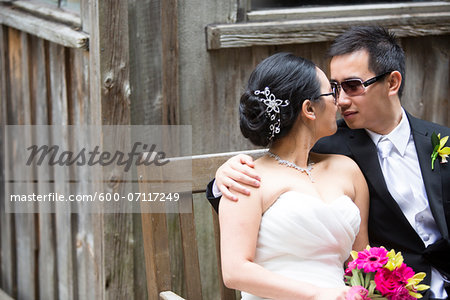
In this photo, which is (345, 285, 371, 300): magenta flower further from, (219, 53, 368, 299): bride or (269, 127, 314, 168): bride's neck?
(269, 127, 314, 168): bride's neck

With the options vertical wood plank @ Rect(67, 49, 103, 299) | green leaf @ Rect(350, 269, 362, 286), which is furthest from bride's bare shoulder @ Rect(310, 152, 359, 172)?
vertical wood plank @ Rect(67, 49, 103, 299)

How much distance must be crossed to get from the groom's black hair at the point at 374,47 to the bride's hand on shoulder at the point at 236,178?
69 centimetres

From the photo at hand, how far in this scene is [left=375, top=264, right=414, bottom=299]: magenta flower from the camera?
2365 mm

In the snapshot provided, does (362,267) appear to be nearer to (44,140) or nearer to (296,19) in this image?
(296,19)

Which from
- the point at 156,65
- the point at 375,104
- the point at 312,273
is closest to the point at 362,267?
the point at 312,273

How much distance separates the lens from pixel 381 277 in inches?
93.4

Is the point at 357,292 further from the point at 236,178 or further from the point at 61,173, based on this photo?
the point at 61,173

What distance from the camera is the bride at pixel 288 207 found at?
2.46 m

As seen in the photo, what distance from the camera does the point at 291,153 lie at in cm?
269

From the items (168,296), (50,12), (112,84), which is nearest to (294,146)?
(168,296)

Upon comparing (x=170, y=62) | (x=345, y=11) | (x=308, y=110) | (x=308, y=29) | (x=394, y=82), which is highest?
(x=345, y=11)

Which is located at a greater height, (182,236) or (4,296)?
(182,236)

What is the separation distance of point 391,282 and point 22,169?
2756mm

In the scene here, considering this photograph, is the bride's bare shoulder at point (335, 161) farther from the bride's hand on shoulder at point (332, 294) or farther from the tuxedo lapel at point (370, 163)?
the bride's hand on shoulder at point (332, 294)
